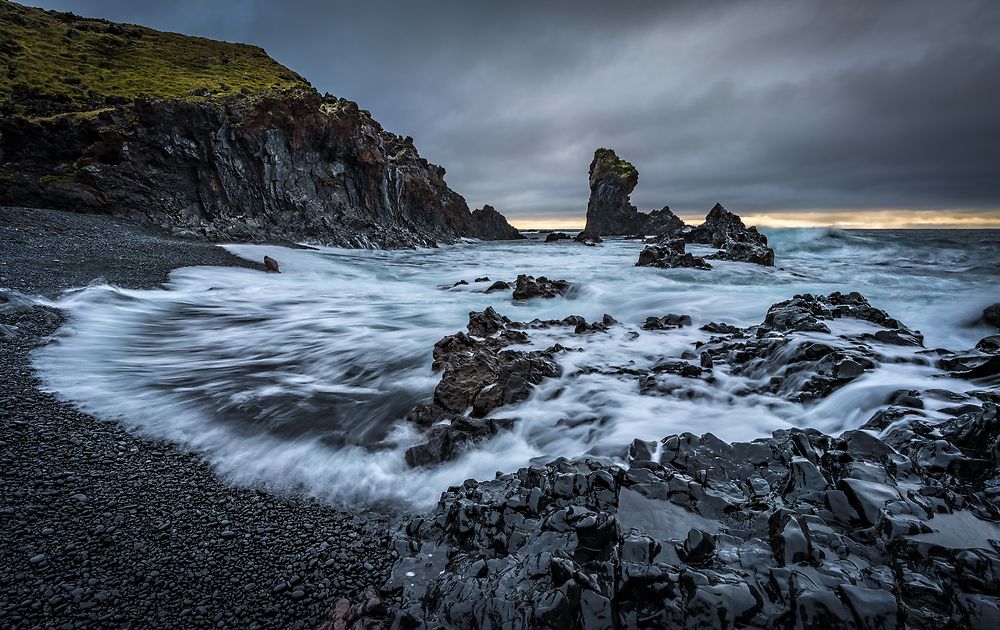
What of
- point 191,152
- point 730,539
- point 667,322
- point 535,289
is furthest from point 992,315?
point 191,152

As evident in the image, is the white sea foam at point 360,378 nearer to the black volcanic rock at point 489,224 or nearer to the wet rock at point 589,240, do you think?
the wet rock at point 589,240

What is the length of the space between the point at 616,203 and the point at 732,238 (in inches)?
2262

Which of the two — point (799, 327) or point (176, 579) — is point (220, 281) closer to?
point (176, 579)

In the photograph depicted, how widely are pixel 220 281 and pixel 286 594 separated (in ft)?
47.8

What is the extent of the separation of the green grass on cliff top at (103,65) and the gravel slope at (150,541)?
124ft

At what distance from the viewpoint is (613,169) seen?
83938mm

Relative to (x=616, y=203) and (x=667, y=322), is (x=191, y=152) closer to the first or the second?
(x=667, y=322)

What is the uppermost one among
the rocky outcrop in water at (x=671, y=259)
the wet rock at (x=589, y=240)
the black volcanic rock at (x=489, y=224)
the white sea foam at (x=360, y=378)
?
the black volcanic rock at (x=489, y=224)

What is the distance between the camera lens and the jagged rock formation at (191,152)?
24.2 metres

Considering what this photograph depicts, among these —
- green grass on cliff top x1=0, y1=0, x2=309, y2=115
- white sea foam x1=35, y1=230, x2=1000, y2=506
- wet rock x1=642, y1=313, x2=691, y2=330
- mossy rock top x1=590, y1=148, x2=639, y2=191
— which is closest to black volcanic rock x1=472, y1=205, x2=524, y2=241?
mossy rock top x1=590, y1=148, x2=639, y2=191

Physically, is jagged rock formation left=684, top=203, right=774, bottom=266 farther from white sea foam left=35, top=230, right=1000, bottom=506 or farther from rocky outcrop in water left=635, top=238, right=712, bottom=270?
white sea foam left=35, top=230, right=1000, bottom=506

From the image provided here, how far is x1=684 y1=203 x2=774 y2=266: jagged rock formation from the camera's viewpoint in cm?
2366

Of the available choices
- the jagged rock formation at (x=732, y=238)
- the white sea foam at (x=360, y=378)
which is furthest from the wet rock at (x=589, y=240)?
the white sea foam at (x=360, y=378)

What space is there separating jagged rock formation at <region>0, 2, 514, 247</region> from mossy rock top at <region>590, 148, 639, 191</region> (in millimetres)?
50206
